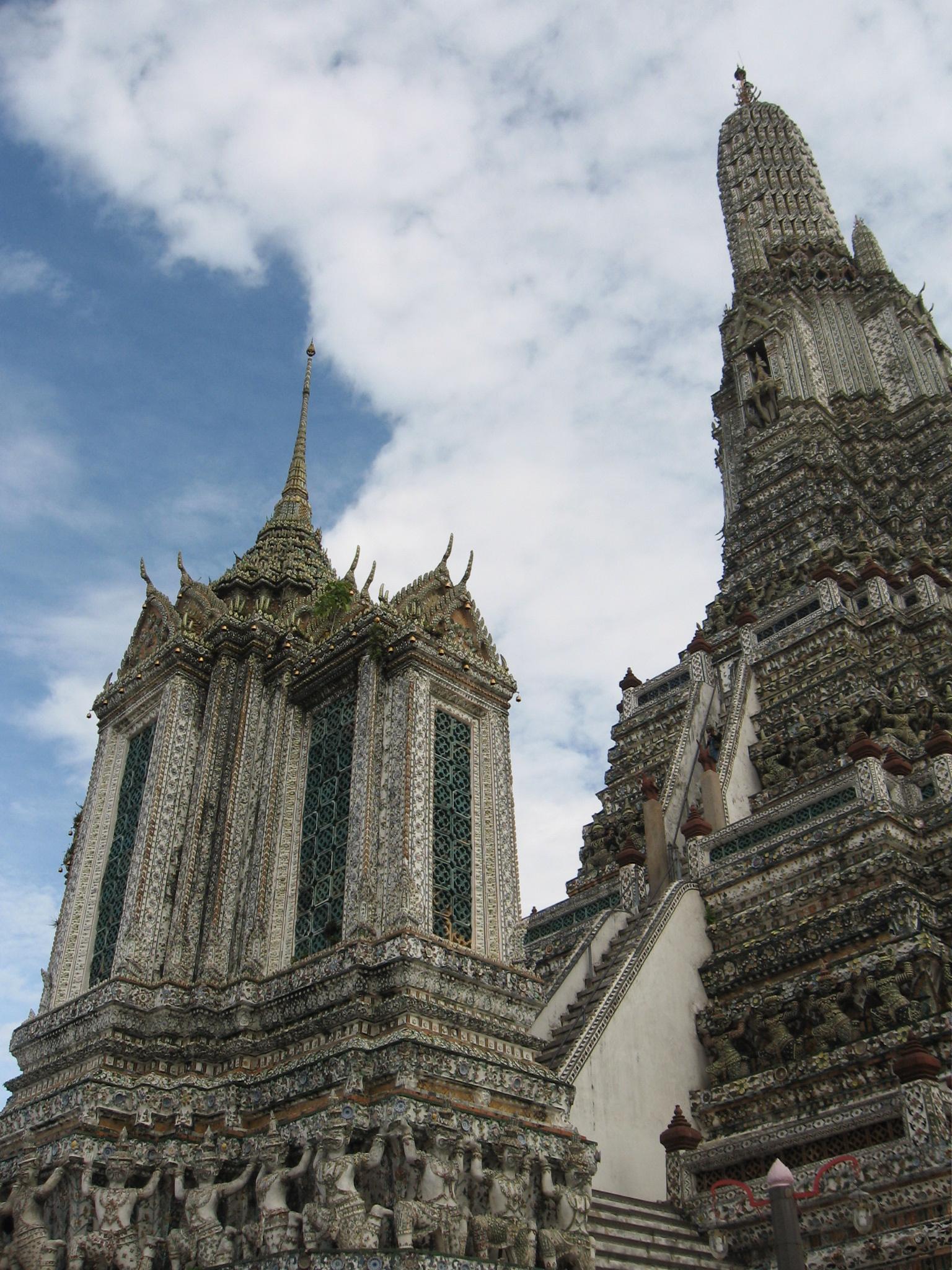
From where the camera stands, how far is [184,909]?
35.1ft

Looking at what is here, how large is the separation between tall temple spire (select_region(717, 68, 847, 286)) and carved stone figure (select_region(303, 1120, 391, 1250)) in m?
38.4

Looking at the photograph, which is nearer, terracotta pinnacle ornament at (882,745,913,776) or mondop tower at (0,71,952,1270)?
mondop tower at (0,71,952,1270)

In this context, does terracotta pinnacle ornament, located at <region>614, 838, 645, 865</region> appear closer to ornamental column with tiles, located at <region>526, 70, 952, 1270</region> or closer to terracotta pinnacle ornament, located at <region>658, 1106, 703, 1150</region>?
ornamental column with tiles, located at <region>526, 70, 952, 1270</region>

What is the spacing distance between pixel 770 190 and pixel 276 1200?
44096mm

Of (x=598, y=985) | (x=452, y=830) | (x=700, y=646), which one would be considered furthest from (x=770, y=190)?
(x=452, y=830)

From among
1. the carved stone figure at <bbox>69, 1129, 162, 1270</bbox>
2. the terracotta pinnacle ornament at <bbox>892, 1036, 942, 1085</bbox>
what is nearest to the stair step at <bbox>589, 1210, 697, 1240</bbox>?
the terracotta pinnacle ornament at <bbox>892, 1036, 942, 1085</bbox>

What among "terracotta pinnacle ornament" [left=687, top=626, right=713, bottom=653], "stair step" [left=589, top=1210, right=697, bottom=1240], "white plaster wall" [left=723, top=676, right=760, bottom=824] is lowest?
"stair step" [left=589, top=1210, right=697, bottom=1240]

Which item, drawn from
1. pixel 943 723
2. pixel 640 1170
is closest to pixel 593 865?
pixel 943 723

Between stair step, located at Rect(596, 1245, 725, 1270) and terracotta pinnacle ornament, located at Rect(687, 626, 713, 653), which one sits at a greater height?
terracotta pinnacle ornament, located at Rect(687, 626, 713, 653)

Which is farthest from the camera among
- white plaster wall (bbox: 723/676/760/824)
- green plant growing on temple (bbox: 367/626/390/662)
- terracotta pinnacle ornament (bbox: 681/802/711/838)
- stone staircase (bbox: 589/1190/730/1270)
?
white plaster wall (bbox: 723/676/760/824)

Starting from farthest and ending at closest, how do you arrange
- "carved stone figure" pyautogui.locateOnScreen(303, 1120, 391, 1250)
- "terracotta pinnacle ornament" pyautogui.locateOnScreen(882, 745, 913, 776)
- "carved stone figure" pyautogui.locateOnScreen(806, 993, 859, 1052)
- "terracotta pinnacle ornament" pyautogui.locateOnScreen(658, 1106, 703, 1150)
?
"terracotta pinnacle ornament" pyautogui.locateOnScreen(882, 745, 913, 776) → "carved stone figure" pyautogui.locateOnScreen(806, 993, 859, 1052) → "terracotta pinnacle ornament" pyautogui.locateOnScreen(658, 1106, 703, 1150) → "carved stone figure" pyautogui.locateOnScreen(303, 1120, 391, 1250)

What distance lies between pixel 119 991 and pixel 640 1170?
6315mm

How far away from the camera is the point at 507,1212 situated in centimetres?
816

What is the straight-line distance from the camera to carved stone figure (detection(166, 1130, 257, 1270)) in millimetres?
8151
